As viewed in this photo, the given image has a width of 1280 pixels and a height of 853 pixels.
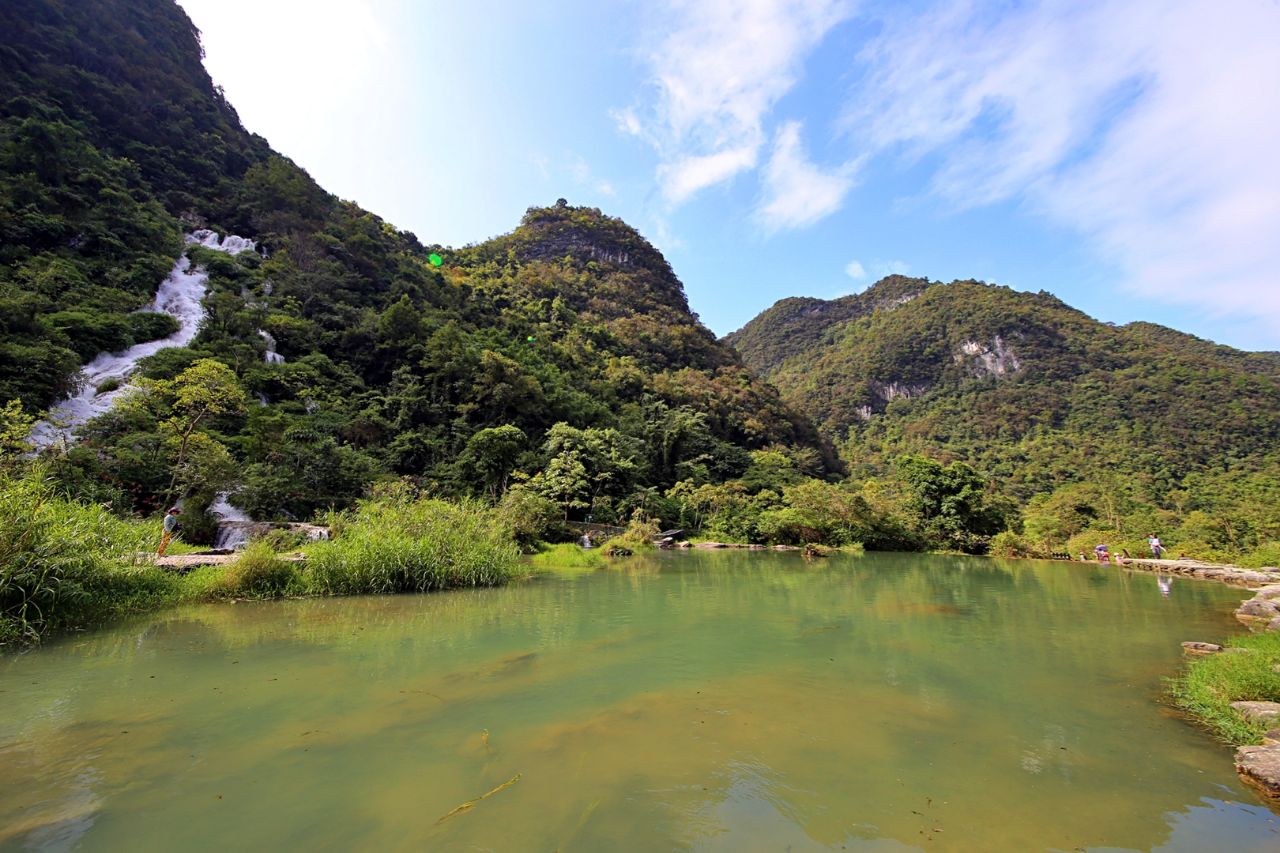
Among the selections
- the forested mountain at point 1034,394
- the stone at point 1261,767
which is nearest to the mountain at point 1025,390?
the forested mountain at point 1034,394

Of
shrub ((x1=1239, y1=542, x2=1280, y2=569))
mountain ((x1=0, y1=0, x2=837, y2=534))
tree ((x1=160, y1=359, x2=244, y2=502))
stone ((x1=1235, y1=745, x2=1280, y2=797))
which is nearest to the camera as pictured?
stone ((x1=1235, y1=745, x2=1280, y2=797))

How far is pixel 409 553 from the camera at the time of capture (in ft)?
37.3

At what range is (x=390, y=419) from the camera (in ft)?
100

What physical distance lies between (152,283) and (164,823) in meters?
35.1

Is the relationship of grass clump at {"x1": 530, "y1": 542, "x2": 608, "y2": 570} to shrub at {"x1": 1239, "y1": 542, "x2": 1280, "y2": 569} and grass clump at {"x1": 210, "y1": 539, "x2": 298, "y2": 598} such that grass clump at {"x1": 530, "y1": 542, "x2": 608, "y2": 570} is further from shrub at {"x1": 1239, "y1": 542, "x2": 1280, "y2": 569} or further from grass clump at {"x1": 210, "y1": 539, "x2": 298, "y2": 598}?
shrub at {"x1": 1239, "y1": 542, "x2": 1280, "y2": 569}

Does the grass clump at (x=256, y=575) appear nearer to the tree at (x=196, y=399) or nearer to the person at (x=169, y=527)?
the person at (x=169, y=527)

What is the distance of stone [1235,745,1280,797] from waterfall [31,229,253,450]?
→ 21369 millimetres

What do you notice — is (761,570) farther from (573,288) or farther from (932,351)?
(932,351)

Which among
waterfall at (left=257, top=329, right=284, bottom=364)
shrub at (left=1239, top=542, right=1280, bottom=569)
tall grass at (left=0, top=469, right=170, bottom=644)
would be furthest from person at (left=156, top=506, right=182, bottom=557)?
shrub at (left=1239, top=542, right=1280, bottom=569)

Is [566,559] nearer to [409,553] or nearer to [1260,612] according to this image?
[409,553]

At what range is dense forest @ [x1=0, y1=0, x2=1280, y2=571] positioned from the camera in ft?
63.1

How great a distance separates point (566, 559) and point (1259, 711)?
16158 millimetres

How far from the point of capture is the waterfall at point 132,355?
16375 mm

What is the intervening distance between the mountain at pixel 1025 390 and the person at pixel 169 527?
166 feet
